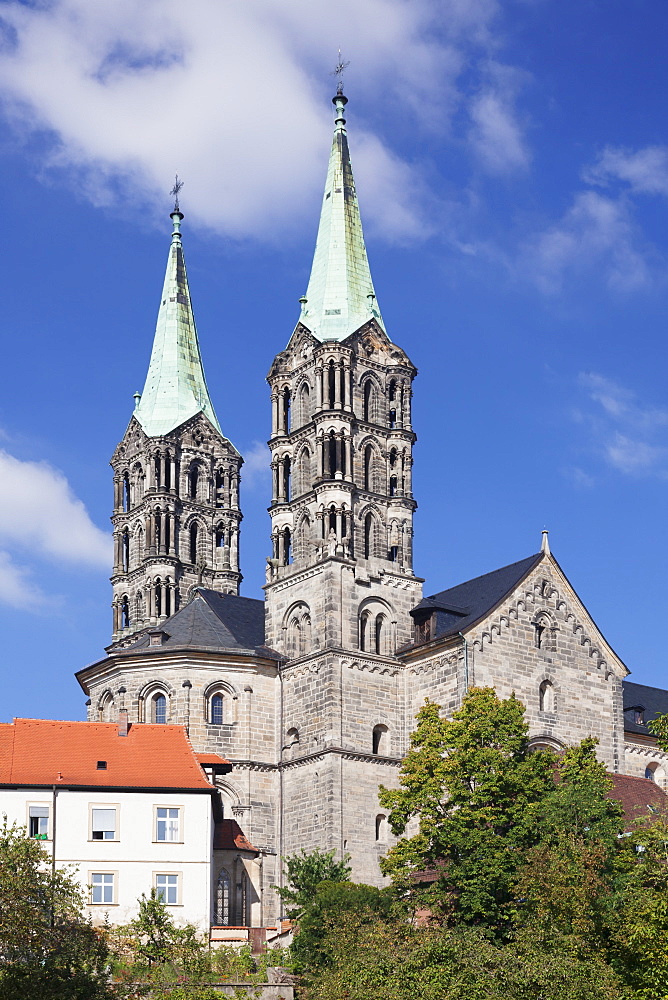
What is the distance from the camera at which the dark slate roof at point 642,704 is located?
83062 millimetres

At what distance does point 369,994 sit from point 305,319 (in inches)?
1584

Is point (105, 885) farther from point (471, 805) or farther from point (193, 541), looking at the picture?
point (193, 541)

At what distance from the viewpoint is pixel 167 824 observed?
186 feet

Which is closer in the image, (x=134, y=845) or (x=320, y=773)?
(x=134, y=845)

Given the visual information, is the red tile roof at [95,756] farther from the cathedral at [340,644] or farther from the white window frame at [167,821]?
the cathedral at [340,644]

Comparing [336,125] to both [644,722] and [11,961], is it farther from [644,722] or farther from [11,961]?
[11,961]

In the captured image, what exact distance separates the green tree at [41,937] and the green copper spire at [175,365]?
54.3 metres

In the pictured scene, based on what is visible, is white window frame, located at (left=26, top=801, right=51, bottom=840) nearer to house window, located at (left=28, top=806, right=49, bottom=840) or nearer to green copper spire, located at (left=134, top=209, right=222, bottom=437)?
house window, located at (left=28, top=806, right=49, bottom=840)

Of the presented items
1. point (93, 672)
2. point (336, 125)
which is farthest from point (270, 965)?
point (336, 125)

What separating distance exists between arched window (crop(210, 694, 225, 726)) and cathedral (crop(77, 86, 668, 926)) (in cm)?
12

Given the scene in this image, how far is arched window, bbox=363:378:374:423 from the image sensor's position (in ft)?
254

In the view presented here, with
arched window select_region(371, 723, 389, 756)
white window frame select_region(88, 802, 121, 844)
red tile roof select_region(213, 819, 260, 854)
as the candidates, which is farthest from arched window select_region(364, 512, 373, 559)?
white window frame select_region(88, 802, 121, 844)

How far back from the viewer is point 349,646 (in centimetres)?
7181

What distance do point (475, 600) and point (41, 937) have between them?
31.9m
